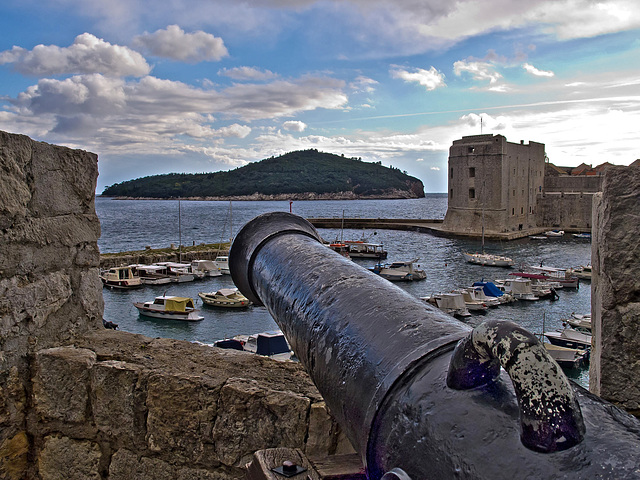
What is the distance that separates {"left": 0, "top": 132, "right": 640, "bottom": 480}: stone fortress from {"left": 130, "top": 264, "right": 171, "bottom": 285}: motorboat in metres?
30.7

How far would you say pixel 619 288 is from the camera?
1.88m

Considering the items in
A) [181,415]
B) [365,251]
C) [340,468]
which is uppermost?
[340,468]

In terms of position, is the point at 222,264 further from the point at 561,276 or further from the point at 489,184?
the point at 489,184

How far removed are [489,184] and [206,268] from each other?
91.3 ft

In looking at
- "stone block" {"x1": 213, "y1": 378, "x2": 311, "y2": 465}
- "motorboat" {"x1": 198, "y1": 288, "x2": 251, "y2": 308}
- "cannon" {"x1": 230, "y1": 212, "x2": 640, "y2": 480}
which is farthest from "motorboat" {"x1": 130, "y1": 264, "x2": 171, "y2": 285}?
"cannon" {"x1": 230, "y1": 212, "x2": 640, "y2": 480}

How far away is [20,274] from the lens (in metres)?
2.72

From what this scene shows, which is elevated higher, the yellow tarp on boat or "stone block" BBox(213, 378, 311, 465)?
"stone block" BBox(213, 378, 311, 465)

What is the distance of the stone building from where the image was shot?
163ft

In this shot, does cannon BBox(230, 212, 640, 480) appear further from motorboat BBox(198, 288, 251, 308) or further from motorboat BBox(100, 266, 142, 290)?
motorboat BBox(100, 266, 142, 290)

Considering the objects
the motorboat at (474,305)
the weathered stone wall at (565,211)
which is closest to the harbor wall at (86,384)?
the motorboat at (474,305)

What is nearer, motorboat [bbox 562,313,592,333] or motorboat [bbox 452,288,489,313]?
motorboat [bbox 562,313,592,333]

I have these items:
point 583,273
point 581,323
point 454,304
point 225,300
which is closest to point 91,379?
point 581,323

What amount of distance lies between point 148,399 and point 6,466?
855mm

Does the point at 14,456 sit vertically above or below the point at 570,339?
above
